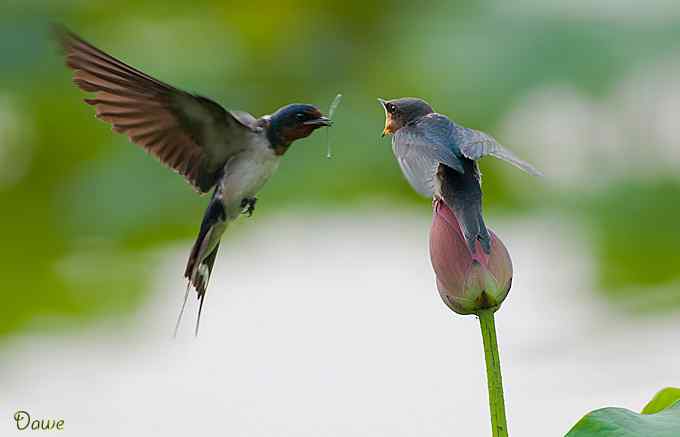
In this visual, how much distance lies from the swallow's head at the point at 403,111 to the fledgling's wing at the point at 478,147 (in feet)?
0.19

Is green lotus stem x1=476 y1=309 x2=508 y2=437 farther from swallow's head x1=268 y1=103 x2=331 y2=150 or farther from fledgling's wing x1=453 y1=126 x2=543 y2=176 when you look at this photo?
swallow's head x1=268 y1=103 x2=331 y2=150

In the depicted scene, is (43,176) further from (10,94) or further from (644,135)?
(644,135)

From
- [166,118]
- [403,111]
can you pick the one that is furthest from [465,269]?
[166,118]

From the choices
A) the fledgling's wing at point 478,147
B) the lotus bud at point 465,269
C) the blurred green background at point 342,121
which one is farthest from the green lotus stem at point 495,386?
the blurred green background at point 342,121

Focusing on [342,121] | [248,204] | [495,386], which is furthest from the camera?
[342,121]

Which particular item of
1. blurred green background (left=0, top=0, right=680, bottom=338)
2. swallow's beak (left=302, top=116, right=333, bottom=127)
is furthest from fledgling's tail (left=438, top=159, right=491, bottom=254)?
blurred green background (left=0, top=0, right=680, bottom=338)

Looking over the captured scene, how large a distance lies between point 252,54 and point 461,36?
1.55 metres

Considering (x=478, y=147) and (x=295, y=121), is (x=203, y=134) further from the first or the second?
(x=478, y=147)

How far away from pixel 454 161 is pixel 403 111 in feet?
0.35

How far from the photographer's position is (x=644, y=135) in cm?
561

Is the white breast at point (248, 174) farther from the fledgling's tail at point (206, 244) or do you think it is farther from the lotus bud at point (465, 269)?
the lotus bud at point (465, 269)

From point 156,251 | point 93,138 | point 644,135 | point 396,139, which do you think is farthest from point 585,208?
point 396,139

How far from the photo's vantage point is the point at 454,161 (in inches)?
40.6

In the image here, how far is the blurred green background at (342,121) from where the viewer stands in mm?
4566
